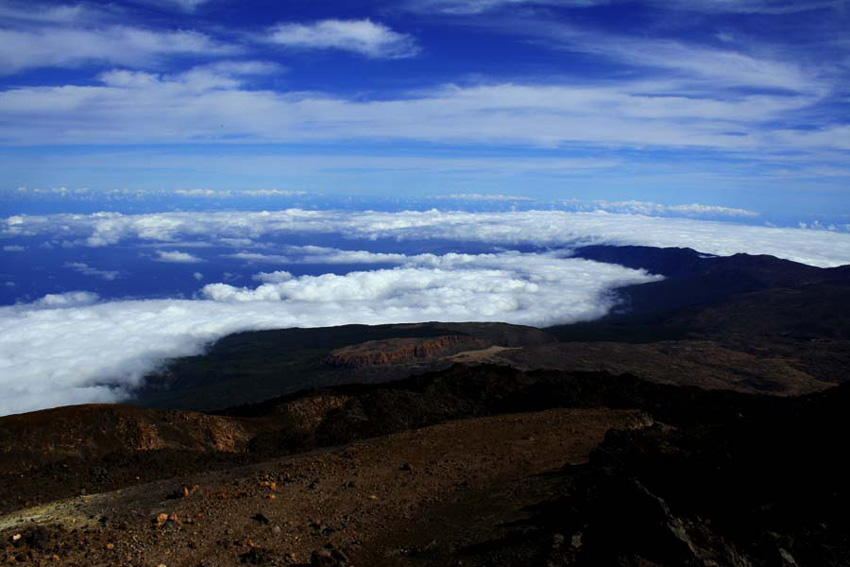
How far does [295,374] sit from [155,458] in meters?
67.8

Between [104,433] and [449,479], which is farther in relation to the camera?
[104,433]

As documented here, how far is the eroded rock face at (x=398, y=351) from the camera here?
8438 centimetres

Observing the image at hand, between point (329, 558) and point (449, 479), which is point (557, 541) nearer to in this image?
point (329, 558)

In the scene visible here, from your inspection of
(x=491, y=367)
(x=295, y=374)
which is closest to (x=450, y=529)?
(x=491, y=367)

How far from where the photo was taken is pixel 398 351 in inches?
3460

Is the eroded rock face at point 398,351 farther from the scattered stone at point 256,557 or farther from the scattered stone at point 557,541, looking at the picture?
the scattered stone at point 557,541

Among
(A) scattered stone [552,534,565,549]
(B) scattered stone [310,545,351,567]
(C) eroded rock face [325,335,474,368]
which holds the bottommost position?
(C) eroded rock face [325,335,474,368]

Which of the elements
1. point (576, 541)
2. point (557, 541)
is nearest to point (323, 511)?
point (557, 541)

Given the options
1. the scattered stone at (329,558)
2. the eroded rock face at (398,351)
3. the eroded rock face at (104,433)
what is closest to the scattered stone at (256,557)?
the scattered stone at (329,558)

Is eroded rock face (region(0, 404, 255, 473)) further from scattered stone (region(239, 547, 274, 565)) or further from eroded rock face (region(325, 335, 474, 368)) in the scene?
eroded rock face (region(325, 335, 474, 368))

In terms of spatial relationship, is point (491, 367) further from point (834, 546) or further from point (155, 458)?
point (834, 546)

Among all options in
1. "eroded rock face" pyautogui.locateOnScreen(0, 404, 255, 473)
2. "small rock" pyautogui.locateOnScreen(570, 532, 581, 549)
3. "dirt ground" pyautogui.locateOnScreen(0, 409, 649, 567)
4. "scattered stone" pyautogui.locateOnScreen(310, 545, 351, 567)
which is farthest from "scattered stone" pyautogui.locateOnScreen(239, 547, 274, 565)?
"eroded rock face" pyautogui.locateOnScreen(0, 404, 255, 473)

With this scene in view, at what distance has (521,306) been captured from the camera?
169m

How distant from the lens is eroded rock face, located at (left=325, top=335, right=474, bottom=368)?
84.4m
